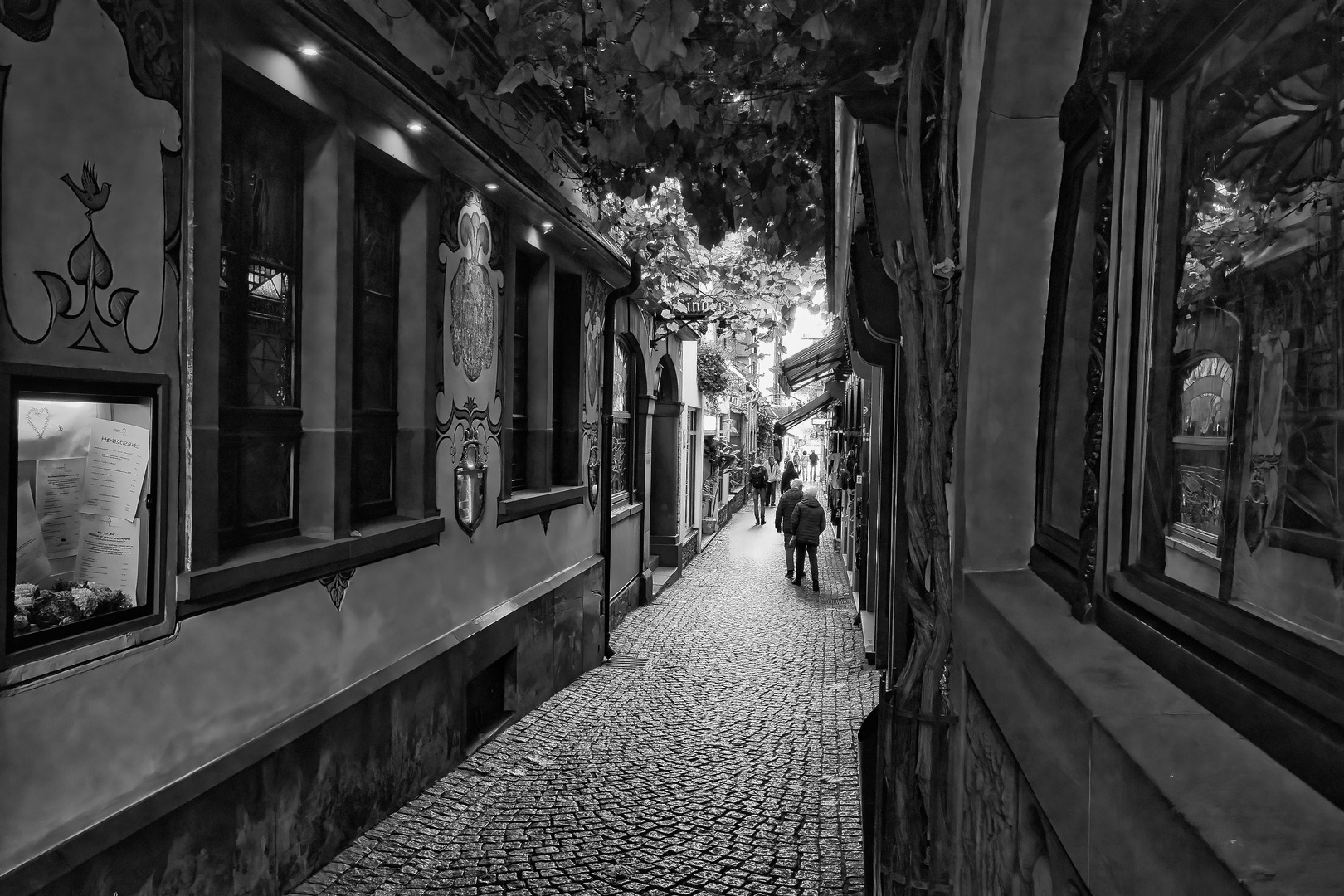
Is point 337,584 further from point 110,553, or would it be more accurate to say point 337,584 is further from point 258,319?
point 110,553

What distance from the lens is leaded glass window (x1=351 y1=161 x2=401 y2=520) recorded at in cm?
538

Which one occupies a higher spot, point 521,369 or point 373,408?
point 521,369

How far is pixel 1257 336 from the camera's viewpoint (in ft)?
4.31

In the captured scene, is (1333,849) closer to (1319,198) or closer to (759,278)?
(1319,198)

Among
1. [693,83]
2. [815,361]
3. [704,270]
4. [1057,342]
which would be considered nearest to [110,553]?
[1057,342]

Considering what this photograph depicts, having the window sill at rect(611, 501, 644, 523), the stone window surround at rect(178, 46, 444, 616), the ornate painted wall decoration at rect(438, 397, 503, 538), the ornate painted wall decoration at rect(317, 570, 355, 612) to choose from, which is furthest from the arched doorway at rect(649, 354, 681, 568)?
the ornate painted wall decoration at rect(317, 570, 355, 612)

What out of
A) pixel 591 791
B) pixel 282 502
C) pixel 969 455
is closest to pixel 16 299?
pixel 282 502

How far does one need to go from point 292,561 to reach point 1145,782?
391 centimetres

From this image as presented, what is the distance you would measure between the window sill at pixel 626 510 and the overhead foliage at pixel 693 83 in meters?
4.89

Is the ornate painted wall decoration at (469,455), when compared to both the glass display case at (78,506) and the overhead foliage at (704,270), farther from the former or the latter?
the overhead foliage at (704,270)

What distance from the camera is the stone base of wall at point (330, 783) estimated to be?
3.43 m

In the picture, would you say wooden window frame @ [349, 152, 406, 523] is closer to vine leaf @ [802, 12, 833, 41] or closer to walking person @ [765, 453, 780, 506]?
vine leaf @ [802, 12, 833, 41]

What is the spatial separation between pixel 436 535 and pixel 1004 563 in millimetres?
4103

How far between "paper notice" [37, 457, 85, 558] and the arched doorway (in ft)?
40.7
